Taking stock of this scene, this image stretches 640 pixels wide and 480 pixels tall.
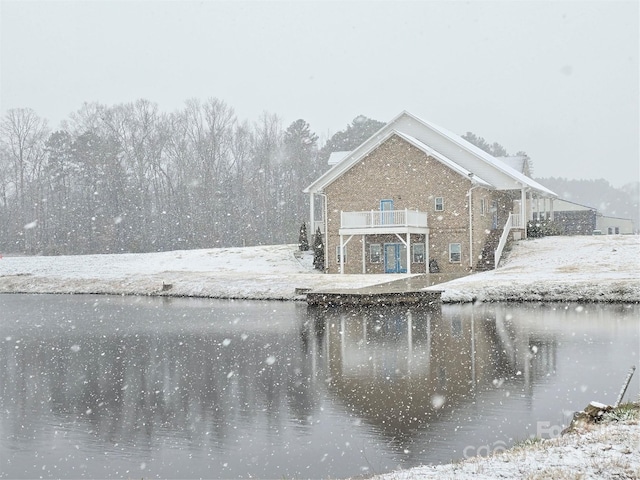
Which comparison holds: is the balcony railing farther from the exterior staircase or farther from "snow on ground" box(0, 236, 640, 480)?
the exterior staircase

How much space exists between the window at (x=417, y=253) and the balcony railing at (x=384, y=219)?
4.38ft

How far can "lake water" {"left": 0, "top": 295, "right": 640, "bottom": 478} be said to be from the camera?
830 cm

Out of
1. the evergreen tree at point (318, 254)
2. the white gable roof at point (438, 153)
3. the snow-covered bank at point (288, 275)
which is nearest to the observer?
the snow-covered bank at point (288, 275)

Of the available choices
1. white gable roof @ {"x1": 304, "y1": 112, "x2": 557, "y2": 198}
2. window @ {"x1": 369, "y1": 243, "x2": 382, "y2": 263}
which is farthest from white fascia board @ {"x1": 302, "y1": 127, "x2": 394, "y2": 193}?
window @ {"x1": 369, "y1": 243, "x2": 382, "y2": 263}

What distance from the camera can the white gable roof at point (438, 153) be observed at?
3716 cm

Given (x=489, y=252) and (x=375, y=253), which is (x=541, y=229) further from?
(x=375, y=253)

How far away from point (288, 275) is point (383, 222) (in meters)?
5.61

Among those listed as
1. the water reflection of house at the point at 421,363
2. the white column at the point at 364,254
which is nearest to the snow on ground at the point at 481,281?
the water reflection of house at the point at 421,363

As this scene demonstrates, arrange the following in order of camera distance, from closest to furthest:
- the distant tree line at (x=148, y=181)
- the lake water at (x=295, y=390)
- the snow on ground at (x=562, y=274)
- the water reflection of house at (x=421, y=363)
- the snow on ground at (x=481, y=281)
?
the snow on ground at (x=481, y=281) → the lake water at (x=295, y=390) → the water reflection of house at (x=421, y=363) → the snow on ground at (x=562, y=274) → the distant tree line at (x=148, y=181)

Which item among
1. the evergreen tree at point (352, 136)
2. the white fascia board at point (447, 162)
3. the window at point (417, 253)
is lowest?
the window at point (417, 253)

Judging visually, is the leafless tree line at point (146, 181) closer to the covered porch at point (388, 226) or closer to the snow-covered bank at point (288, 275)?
the snow-covered bank at point (288, 275)

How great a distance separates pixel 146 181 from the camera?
73.0 m

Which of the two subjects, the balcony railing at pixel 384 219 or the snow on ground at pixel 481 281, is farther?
the balcony railing at pixel 384 219

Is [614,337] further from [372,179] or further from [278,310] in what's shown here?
[372,179]
